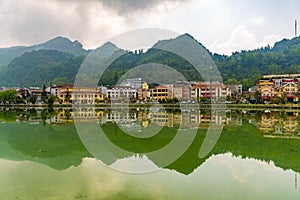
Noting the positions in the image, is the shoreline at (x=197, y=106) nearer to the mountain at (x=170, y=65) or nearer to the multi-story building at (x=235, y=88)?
the mountain at (x=170, y=65)

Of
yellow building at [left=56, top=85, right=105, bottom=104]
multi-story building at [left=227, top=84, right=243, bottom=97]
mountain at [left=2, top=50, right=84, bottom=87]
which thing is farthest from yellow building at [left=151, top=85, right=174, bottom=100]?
mountain at [left=2, top=50, right=84, bottom=87]

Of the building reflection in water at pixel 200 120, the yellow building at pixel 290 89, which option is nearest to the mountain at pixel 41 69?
the yellow building at pixel 290 89

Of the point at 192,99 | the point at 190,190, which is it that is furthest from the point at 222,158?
the point at 192,99

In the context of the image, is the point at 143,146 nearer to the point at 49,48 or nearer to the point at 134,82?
the point at 134,82

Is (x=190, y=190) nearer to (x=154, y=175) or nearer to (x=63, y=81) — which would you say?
(x=154, y=175)

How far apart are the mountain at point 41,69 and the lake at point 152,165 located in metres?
36.2

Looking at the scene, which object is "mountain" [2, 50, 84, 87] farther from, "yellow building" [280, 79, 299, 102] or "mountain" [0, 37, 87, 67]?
"yellow building" [280, 79, 299, 102]

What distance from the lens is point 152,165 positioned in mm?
6344

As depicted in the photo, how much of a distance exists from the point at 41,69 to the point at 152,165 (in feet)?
179


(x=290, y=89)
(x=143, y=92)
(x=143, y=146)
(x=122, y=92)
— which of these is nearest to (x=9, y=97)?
(x=122, y=92)

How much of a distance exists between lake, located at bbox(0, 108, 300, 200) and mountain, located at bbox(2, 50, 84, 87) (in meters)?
36.2

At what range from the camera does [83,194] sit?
14.9ft

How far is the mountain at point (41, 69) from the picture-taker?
167 ft

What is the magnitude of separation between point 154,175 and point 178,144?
2.76 meters
